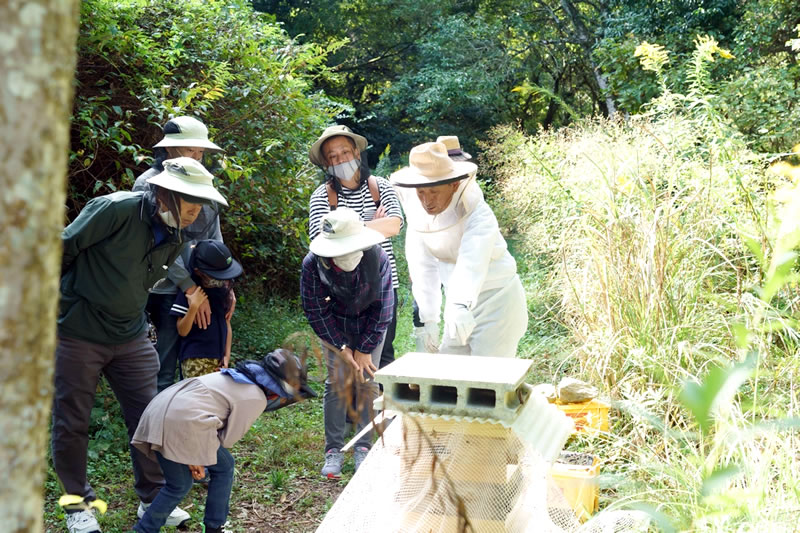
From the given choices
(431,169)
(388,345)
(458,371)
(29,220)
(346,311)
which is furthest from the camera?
(388,345)

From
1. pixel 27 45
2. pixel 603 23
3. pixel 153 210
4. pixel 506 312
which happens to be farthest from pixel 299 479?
pixel 603 23

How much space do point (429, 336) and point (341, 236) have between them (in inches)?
31.2

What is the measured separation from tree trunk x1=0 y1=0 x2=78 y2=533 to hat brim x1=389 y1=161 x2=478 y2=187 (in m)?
3.18

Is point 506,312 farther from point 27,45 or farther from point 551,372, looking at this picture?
point 27,45

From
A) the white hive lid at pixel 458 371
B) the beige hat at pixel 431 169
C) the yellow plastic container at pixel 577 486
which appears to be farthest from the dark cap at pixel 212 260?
the yellow plastic container at pixel 577 486

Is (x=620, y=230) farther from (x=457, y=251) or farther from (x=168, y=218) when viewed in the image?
(x=168, y=218)

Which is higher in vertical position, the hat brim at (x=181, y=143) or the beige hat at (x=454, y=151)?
the beige hat at (x=454, y=151)

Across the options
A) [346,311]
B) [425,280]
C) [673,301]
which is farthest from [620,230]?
[346,311]

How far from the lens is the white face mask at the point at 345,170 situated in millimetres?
5121

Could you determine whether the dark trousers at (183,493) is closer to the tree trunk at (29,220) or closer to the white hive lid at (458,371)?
the white hive lid at (458,371)

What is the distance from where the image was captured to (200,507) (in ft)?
14.3

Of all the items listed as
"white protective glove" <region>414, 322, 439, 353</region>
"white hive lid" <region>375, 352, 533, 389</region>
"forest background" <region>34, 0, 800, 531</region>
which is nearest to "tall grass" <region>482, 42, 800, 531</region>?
"forest background" <region>34, 0, 800, 531</region>

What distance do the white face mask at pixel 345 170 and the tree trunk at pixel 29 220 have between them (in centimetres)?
430

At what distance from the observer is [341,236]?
430cm
